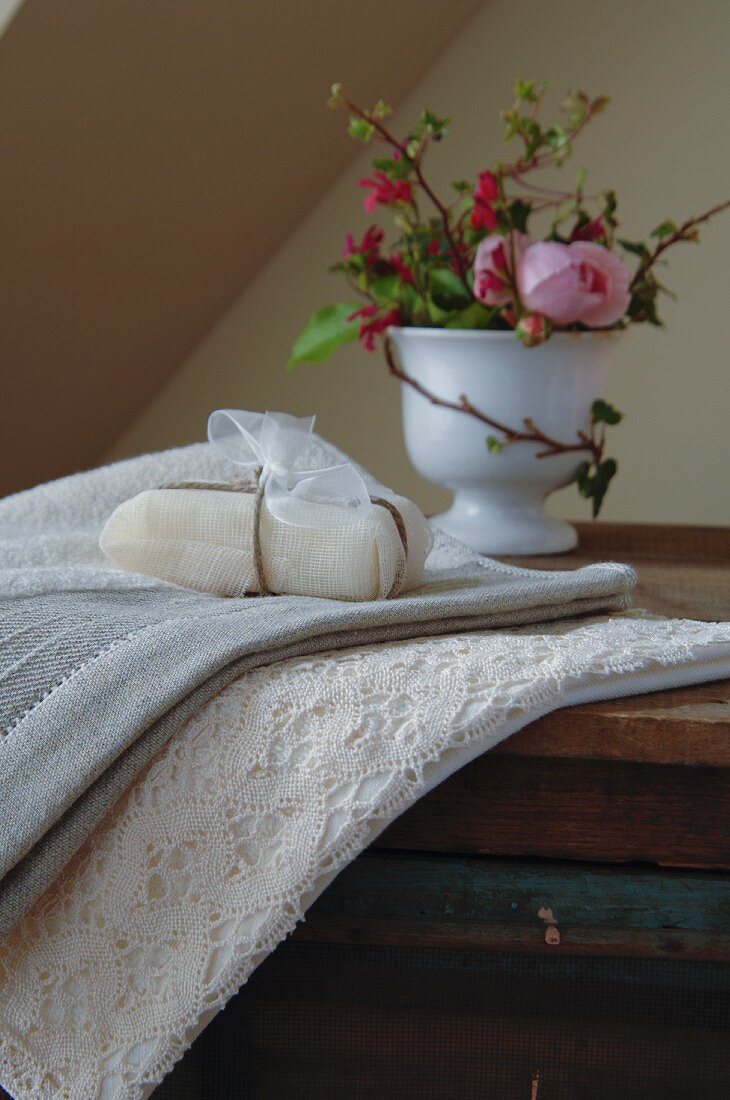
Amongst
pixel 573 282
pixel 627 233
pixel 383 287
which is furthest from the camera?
pixel 627 233

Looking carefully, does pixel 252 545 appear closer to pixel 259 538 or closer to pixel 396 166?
pixel 259 538

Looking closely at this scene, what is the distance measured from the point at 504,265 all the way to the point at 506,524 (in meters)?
0.20

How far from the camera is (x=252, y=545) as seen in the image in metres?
0.57

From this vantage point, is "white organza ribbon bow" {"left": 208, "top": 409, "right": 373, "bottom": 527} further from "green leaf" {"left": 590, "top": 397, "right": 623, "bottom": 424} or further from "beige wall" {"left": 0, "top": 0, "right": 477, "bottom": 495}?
"beige wall" {"left": 0, "top": 0, "right": 477, "bottom": 495}

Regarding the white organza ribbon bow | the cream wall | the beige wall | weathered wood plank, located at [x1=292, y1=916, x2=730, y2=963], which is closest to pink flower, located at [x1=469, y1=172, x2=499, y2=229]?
the white organza ribbon bow

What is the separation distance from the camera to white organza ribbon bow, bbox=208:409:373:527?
1.85 ft

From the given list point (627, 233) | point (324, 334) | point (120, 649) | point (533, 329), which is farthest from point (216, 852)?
point (627, 233)

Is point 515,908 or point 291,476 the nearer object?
point 515,908

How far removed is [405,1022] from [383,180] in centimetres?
61

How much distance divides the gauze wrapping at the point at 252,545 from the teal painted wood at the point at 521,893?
0.47ft

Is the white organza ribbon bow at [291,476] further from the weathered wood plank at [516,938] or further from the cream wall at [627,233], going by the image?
the cream wall at [627,233]

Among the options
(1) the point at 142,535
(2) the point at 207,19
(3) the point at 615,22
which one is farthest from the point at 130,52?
(3) the point at 615,22

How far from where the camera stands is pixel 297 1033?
1.58ft

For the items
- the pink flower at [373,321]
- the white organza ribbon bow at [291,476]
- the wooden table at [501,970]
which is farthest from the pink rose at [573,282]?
the wooden table at [501,970]
